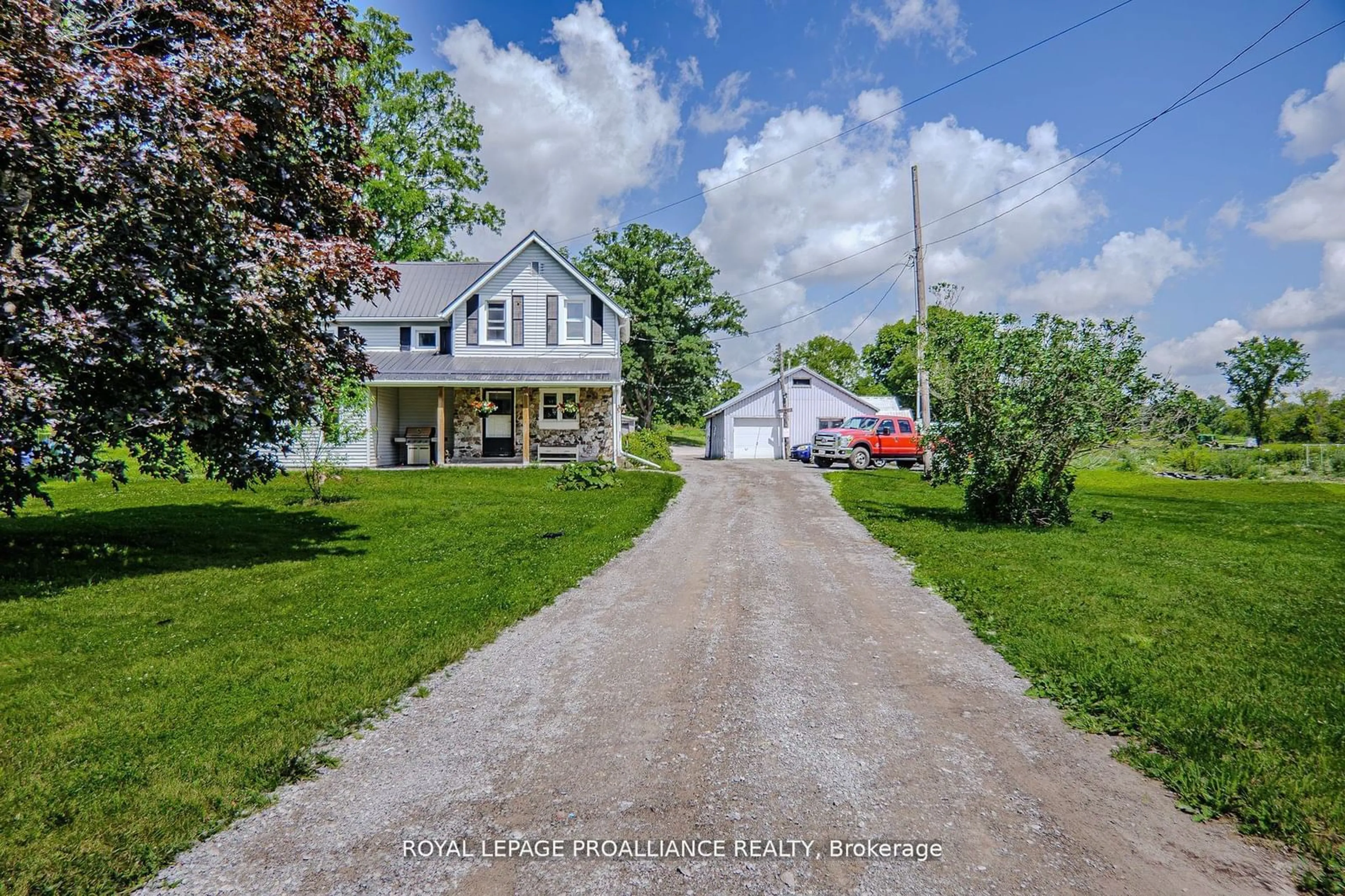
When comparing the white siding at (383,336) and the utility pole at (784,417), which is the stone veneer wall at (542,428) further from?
the utility pole at (784,417)

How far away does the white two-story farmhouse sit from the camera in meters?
23.3

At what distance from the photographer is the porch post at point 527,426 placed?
2255 cm

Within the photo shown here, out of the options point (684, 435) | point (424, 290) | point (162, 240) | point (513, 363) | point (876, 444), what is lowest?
point (876, 444)

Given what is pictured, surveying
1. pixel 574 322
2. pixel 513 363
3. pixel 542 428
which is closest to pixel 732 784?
pixel 542 428

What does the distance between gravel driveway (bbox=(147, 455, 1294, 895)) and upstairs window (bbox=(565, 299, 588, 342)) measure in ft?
61.4

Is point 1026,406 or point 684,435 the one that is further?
point 684,435

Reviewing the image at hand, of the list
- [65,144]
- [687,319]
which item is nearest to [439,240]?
[687,319]

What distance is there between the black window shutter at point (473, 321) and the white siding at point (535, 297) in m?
0.15

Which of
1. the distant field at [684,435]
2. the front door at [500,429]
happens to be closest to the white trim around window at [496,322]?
the front door at [500,429]

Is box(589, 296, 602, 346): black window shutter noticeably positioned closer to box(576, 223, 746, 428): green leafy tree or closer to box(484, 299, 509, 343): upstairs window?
box(484, 299, 509, 343): upstairs window

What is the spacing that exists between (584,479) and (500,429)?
25.5 feet

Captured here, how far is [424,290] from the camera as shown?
25797 mm

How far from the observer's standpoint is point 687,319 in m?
48.9

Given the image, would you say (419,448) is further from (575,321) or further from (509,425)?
(575,321)
